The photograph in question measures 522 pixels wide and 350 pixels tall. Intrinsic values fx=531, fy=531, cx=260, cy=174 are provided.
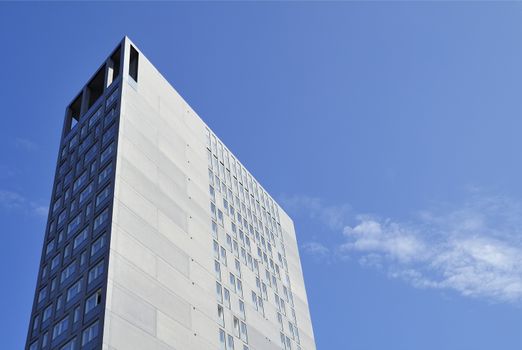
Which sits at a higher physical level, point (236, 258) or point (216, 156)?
point (216, 156)

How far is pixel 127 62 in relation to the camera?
65.0 m

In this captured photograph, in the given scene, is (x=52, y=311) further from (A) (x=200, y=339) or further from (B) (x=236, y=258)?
(B) (x=236, y=258)

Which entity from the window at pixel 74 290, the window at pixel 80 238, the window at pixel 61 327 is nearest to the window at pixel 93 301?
the window at pixel 74 290

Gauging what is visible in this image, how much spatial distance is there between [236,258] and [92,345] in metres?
25.9

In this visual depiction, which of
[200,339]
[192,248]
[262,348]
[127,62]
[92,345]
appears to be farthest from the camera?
[127,62]

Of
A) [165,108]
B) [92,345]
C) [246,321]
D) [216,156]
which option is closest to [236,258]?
[246,321]

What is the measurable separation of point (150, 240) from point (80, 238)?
777 centimetres

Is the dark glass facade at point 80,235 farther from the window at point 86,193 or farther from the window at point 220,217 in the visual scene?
the window at point 220,217

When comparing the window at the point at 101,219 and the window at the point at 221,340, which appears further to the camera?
the window at the point at 221,340

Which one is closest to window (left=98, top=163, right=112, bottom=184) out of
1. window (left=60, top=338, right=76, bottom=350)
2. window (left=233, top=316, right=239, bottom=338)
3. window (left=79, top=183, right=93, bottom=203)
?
window (left=79, top=183, right=93, bottom=203)

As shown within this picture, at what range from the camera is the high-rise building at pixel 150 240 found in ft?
152

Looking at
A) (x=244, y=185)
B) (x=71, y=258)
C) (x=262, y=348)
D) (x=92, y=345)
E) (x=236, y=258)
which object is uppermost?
(x=244, y=185)

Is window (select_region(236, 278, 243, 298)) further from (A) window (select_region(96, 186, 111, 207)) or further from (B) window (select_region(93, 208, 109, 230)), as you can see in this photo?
(A) window (select_region(96, 186, 111, 207))

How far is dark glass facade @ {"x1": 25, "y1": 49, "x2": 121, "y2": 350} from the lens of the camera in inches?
1809
